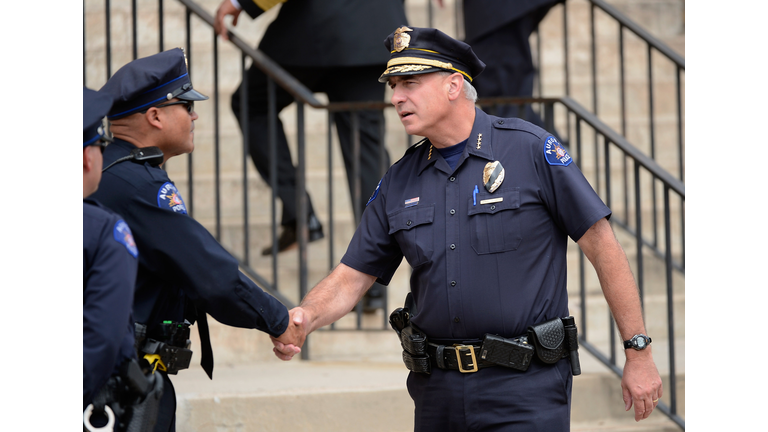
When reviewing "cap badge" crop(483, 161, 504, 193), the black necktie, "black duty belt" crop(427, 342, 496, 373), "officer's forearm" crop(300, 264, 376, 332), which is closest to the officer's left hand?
"black duty belt" crop(427, 342, 496, 373)

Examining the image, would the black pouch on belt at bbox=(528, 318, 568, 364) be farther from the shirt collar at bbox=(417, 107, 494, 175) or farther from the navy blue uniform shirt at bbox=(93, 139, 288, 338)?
the navy blue uniform shirt at bbox=(93, 139, 288, 338)

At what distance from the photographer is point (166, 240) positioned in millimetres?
2537

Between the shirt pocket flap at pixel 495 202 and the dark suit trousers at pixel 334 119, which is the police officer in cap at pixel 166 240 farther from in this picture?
the dark suit trousers at pixel 334 119

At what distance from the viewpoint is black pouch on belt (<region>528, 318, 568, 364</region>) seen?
8.56ft

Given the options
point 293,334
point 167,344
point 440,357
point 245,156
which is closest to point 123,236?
point 167,344

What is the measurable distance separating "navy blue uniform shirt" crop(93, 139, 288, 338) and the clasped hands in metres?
0.26

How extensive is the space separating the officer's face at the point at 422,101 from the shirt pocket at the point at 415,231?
0.27m

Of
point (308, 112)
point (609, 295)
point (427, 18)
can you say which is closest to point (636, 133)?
point (427, 18)

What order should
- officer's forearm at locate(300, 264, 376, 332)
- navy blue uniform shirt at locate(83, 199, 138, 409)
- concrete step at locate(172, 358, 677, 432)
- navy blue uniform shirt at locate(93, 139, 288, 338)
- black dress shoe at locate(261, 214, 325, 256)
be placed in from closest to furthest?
1. navy blue uniform shirt at locate(83, 199, 138, 409)
2. navy blue uniform shirt at locate(93, 139, 288, 338)
3. officer's forearm at locate(300, 264, 376, 332)
4. concrete step at locate(172, 358, 677, 432)
5. black dress shoe at locate(261, 214, 325, 256)

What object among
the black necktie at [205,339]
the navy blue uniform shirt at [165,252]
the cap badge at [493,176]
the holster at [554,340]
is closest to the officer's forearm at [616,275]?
the holster at [554,340]

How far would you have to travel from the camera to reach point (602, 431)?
3.96m

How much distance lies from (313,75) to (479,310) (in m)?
2.51

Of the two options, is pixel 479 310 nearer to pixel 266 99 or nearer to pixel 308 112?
pixel 266 99
